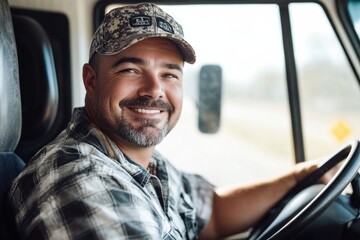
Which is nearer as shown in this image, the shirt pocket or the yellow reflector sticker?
the shirt pocket

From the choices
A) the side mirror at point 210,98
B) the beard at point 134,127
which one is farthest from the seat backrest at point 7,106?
the side mirror at point 210,98

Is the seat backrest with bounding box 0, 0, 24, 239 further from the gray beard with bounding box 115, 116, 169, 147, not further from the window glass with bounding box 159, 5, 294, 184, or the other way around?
the window glass with bounding box 159, 5, 294, 184

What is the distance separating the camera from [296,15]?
183 centimetres

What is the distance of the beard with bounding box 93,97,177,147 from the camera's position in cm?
120

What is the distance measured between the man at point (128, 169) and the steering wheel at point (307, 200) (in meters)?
0.06

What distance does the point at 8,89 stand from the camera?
1.08 metres

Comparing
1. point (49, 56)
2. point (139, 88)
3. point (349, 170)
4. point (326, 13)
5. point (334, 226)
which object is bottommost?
point (334, 226)

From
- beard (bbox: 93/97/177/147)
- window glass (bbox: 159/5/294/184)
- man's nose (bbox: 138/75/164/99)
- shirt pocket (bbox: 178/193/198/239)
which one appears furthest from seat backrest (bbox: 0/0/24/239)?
window glass (bbox: 159/5/294/184)

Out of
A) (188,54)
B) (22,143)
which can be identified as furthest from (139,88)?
(22,143)

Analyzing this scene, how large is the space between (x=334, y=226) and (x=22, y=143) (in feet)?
3.47

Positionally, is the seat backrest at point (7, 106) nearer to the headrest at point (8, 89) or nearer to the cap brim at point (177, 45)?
the headrest at point (8, 89)

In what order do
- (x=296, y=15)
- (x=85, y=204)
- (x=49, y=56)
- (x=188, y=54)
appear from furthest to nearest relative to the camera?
(x=296, y=15)
(x=49, y=56)
(x=188, y=54)
(x=85, y=204)

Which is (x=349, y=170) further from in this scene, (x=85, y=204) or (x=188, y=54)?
(x=85, y=204)

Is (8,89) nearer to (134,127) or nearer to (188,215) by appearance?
(134,127)
